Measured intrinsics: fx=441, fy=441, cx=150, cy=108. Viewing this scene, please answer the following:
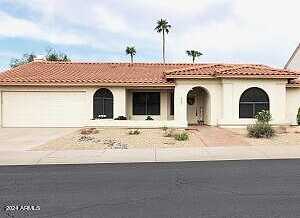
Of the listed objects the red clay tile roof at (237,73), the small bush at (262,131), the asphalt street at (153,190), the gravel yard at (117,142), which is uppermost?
the red clay tile roof at (237,73)

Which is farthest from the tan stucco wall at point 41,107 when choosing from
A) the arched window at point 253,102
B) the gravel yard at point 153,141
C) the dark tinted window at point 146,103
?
the arched window at point 253,102

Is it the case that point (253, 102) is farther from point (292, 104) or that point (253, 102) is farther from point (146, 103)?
point (146, 103)

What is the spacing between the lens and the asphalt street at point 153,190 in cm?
749

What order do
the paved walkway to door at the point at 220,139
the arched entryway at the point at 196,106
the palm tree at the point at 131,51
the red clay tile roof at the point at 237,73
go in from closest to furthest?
1. the paved walkway to door at the point at 220,139
2. the red clay tile roof at the point at 237,73
3. the arched entryway at the point at 196,106
4. the palm tree at the point at 131,51

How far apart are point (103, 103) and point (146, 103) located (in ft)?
10.7

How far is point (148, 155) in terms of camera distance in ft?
51.1

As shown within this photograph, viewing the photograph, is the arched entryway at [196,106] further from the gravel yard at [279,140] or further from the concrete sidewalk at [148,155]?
the concrete sidewalk at [148,155]

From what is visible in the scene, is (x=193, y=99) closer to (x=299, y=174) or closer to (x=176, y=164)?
(x=176, y=164)

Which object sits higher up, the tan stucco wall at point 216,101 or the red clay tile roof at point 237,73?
the red clay tile roof at point 237,73

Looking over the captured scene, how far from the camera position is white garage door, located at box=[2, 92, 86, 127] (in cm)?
2959

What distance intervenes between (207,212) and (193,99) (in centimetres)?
2483

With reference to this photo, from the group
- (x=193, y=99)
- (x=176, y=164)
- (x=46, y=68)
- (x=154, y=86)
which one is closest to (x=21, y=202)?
(x=176, y=164)

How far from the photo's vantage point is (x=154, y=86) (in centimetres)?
2948

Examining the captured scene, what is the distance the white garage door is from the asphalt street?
16.6 m
